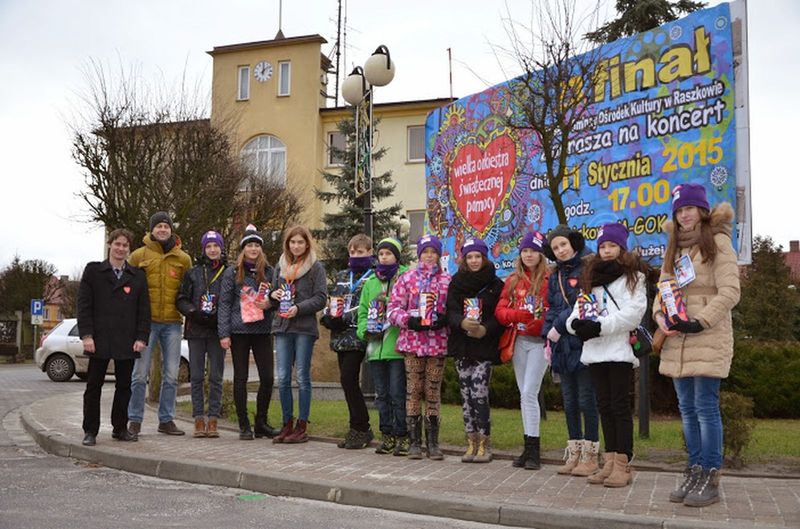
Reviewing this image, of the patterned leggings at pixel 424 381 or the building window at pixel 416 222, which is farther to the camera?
the building window at pixel 416 222

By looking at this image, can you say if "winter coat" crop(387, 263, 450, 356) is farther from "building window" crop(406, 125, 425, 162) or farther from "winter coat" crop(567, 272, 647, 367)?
"building window" crop(406, 125, 425, 162)

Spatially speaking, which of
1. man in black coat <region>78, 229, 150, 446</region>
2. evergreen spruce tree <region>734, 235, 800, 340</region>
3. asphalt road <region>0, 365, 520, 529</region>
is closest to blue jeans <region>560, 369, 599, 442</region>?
asphalt road <region>0, 365, 520, 529</region>

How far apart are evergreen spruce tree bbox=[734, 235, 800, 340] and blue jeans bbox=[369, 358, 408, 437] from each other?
26.8 meters

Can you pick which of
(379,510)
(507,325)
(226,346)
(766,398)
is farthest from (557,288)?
(766,398)

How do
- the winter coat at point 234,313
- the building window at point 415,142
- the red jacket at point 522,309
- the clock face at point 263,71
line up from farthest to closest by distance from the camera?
the clock face at point 263,71 → the building window at point 415,142 → the winter coat at point 234,313 → the red jacket at point 522,309

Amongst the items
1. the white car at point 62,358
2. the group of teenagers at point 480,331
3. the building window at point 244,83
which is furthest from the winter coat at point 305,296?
the building window at point 244,83

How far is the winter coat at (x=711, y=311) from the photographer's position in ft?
18.4

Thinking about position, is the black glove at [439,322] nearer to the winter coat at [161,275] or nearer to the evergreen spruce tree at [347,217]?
the winter coat at [161,275]

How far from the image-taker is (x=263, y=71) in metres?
36.6

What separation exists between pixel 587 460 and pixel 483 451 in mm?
1046

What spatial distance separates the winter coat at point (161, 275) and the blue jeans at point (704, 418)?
5480mm

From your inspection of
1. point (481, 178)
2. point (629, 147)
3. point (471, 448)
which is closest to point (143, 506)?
point (471, 448)

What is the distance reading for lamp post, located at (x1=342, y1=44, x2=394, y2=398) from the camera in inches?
444

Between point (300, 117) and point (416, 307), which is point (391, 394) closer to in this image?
point (416, 307)
